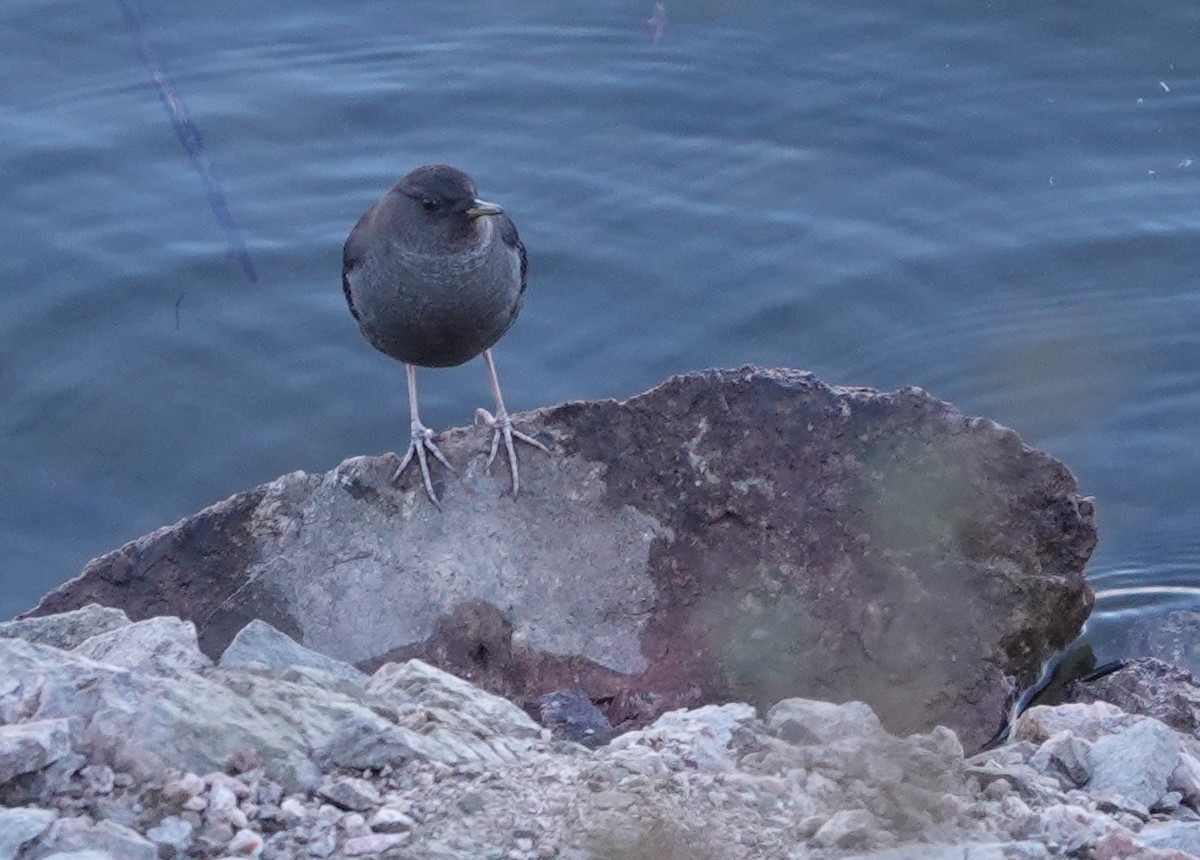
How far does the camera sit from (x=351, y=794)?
3430 mm

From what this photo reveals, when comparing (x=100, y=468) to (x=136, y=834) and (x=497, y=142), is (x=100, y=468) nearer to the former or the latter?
(x=497, y=142)

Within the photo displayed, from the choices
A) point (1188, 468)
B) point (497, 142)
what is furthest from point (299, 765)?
point (497, 142)

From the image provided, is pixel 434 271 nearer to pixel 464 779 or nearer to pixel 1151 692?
pixel 464 779

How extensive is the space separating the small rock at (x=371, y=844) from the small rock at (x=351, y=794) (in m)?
0.11

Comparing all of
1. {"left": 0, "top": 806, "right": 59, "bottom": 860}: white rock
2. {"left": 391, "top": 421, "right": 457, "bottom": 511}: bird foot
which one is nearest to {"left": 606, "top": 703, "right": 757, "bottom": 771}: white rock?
{"left": 0, "top": 806, "right": 59, "bottom": 860}: white rock

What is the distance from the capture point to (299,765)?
138 inches

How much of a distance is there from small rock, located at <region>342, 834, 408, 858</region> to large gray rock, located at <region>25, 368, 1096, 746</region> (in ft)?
5.72

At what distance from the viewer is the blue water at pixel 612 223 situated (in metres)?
7.65

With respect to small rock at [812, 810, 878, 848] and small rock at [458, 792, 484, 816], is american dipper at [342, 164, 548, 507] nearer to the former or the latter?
small rock at [458, 792, 484, 816]

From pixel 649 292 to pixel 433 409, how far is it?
124cm

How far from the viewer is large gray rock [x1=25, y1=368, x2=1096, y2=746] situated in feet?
16.7

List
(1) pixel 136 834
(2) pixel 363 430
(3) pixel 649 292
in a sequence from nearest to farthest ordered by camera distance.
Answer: (1) pixel 136 834 < (2) pixel 363 430 < (3) pixel 649 292

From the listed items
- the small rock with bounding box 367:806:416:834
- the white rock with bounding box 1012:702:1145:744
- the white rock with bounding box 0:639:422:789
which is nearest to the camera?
the small rock with bounding box 367:806:416:834

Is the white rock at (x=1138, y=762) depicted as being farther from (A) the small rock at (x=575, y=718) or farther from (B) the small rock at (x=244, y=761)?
(B) the small rock at (x=244, y=761)
